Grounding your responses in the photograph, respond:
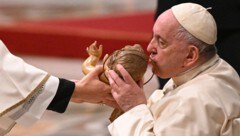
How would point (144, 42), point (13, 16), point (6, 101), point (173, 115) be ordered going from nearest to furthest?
1. point (173, 115)
2. point (6, 101)
3. point (144, 42)
4. point (13, 16)

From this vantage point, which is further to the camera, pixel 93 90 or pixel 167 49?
pixel 93 90

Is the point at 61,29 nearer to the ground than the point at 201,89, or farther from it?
nearer to the ground

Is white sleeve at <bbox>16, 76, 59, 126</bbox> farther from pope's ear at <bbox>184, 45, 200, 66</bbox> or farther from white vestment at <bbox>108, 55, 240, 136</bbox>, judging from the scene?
pope's ear at <bbox>184, 45, 200, 66</bbox>

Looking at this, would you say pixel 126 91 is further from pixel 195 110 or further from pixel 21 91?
pixel 21 91

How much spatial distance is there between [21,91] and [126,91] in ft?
1.49

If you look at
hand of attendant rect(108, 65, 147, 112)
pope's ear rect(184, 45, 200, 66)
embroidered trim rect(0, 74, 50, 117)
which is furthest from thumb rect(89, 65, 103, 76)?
pope's ear rect(184, 45, 200, 66)

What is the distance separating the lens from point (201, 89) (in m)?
2.32

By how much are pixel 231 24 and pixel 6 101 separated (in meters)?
1.08

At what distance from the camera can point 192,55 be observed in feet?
7.76

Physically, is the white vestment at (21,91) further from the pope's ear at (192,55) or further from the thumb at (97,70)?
the pope's ear at (192,55)

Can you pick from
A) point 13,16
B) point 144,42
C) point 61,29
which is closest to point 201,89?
point 144,42

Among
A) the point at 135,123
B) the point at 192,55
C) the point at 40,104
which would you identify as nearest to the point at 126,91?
the point at 135,123

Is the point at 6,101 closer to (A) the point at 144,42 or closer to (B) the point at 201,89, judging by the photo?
(B) the point at 201,89

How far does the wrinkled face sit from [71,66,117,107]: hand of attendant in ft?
0.74
